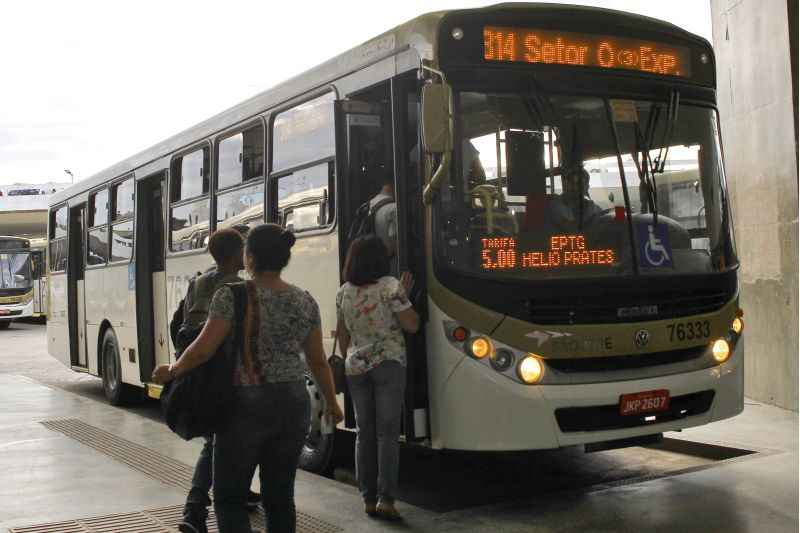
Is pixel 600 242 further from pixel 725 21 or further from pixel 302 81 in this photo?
pixel 725 21

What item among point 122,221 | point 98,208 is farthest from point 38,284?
point 122,221

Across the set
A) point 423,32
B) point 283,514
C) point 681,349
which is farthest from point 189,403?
point 681,349

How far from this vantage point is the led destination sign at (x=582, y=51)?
6.34m

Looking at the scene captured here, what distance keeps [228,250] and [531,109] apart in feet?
6.89

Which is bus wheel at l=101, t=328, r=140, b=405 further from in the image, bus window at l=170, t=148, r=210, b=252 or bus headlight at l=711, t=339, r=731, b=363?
bus headlight at l=711, t=339, r=731, b=363

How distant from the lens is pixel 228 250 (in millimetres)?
5645

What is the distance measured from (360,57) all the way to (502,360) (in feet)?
7.94

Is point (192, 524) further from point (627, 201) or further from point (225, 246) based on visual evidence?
point (627, 201)

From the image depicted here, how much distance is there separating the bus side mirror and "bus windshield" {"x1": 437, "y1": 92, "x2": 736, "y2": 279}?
0.28 meters

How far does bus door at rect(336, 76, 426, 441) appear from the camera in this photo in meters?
6.91

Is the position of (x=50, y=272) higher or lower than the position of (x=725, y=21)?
lower

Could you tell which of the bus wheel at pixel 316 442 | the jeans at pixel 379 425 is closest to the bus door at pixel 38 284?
the bus wheel at pixel 316 442

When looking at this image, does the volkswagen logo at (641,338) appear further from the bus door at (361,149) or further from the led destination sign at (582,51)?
the bus door at (361,149)

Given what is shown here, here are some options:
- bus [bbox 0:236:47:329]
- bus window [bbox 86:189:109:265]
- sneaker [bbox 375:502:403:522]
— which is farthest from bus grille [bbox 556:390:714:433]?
bus [bbox 0:236:47:329]
